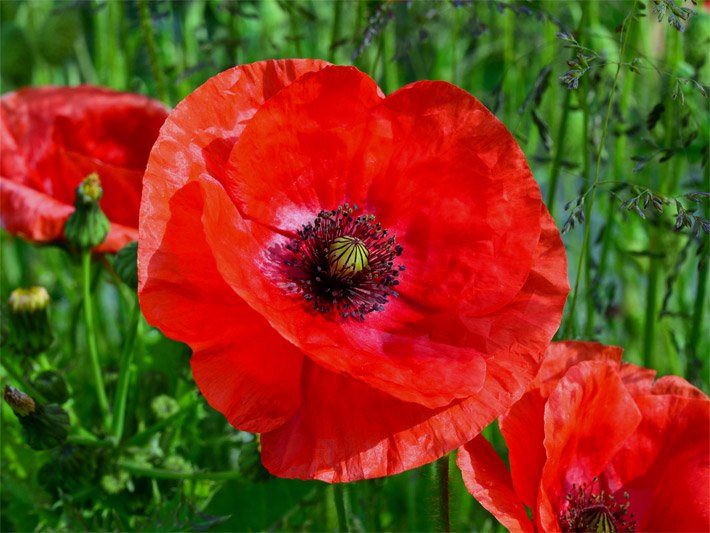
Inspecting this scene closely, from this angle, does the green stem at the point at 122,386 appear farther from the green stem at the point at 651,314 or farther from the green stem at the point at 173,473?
the green stem at the point at 651,314

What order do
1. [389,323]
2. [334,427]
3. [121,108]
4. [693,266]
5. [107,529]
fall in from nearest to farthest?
[334,427], [389,323], [107,529], [121,108], [693,266]

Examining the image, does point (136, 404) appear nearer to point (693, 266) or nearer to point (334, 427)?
point (334, 427)

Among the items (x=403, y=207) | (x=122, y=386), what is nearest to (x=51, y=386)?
(x=122, y=386)

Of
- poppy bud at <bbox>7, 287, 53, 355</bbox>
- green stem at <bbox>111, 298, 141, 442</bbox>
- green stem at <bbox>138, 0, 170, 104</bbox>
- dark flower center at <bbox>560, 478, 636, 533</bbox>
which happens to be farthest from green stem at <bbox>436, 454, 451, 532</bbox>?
green stem at <bbox>138, 0, 170, 104</bbox>

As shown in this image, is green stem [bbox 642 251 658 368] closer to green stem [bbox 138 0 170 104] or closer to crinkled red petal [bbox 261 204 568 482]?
crinkled red petal [bbox 261 204 568 482]

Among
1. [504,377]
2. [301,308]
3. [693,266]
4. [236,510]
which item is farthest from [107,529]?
Answer: [693,266]

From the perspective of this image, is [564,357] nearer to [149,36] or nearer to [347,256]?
[347,256]
